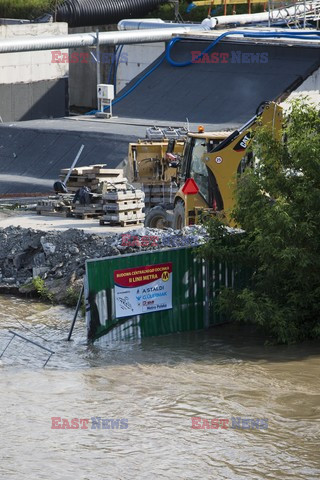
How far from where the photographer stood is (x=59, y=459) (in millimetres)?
13227

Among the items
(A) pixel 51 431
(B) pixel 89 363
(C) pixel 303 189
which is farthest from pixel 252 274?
(A) pixel 51 431

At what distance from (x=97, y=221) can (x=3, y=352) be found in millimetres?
7986

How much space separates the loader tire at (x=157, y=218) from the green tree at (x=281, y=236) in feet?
16.4

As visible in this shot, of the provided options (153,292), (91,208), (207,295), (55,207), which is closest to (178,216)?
(91,208)

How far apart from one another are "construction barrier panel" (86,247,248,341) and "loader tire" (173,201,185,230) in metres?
3.53

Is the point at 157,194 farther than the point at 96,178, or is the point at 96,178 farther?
the point at 96,178

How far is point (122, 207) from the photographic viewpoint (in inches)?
958

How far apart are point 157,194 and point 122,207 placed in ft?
6.08

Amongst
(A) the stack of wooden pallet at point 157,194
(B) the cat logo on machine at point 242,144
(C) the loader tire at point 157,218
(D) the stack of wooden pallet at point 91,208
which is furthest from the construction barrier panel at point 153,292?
(D) the stack of wooden pallet at point 91,208

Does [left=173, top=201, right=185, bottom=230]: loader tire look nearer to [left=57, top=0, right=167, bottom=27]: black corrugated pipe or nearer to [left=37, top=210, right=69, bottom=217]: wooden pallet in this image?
[left=37, top=210, right=69, bottom=217]: wooden pallet

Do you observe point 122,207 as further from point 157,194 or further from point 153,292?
point 153,292

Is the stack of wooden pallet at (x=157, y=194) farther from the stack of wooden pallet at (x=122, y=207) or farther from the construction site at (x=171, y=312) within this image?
the stack of wooden pallet at (x=122, y=207)

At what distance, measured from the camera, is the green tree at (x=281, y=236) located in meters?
17.6

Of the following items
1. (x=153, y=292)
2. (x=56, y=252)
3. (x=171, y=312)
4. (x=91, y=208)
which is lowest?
(x=171, y=312)
